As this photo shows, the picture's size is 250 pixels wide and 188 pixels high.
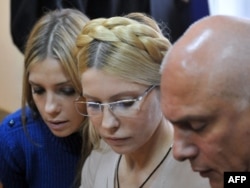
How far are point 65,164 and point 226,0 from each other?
0.79m

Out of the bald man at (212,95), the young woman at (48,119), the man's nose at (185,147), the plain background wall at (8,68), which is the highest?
the bald man at (212,95)

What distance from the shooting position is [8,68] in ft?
9.44

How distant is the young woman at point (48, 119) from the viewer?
1312 mm

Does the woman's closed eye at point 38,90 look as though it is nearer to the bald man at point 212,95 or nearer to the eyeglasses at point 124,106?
the eyeglasses at point 124,106

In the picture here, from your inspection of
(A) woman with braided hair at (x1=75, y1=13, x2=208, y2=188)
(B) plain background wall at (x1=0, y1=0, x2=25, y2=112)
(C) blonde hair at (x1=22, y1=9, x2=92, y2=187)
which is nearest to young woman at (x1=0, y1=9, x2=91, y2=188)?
(C) blonde hair at (x1=22, y1=9, x2=92, y2=187)

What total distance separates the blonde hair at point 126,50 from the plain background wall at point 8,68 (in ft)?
5.73

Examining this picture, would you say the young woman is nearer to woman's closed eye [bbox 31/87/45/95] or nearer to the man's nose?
woman's closed eye [bbox 31/87/45/95]

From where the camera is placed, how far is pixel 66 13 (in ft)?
4.59

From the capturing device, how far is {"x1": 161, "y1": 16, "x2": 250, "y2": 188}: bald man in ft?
2.33

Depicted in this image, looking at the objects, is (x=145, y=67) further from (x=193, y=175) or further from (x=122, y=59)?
(x=193, y=175)

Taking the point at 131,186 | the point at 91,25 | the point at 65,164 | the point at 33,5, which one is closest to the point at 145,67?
the point at 91,25

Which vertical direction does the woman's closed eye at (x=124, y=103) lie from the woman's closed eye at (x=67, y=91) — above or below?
above

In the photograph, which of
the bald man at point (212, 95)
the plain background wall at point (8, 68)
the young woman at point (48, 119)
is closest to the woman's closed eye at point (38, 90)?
the young woman at point (48, 119)

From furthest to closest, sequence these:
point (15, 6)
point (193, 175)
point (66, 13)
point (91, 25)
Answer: point (15, 6)
point (66, 13)
point (91, 25)
point (193, 175)
